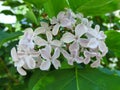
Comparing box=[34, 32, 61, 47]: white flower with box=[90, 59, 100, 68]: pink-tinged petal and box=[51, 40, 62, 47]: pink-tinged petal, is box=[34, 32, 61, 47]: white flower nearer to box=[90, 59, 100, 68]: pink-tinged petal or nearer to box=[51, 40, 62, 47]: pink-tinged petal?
box=[51, 40, 62, 47]: pink-tinged petal

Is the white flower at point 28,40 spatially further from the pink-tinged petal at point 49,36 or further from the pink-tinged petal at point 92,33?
the pink-tinged petal at point 92,33

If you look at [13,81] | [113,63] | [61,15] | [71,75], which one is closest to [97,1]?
[61,15]

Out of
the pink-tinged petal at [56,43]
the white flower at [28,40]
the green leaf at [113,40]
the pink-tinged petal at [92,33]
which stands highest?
the white flower at [28,40]

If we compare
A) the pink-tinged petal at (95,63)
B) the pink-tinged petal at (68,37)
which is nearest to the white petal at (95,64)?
the pink-tinged petal at (95,63)

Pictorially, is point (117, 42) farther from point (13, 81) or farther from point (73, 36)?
point (13, 81)

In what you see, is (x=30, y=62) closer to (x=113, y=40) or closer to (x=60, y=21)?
(x=60, y=21)

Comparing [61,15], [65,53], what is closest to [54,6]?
[61,15]
